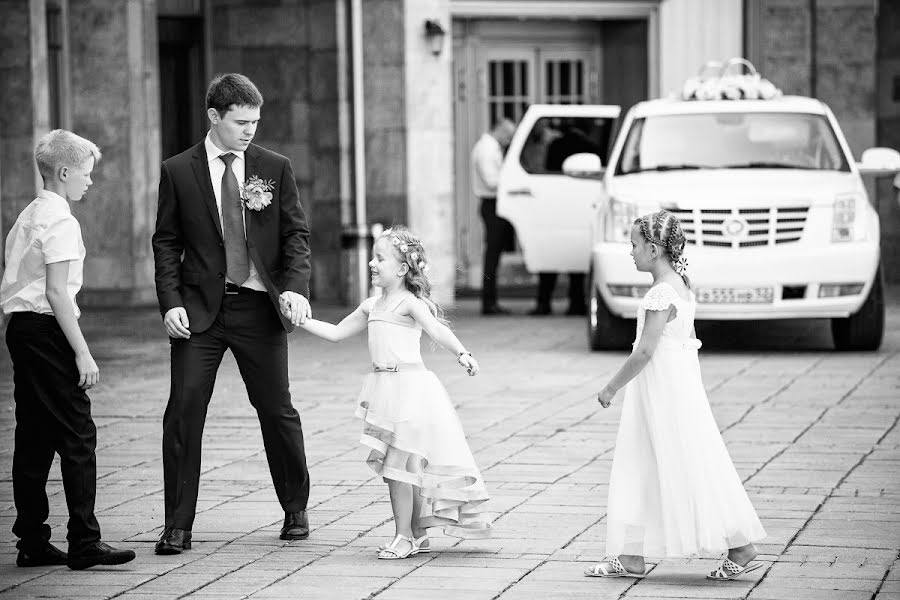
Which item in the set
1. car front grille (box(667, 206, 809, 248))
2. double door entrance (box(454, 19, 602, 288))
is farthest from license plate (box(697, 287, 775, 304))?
double door entrance (box(454, 19, 602, 288))

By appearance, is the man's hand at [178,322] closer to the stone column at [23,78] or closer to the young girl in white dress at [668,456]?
the young girl in white dress at [668,456]

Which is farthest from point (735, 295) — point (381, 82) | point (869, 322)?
point (381, 82)

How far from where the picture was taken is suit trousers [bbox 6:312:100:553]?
6031mm

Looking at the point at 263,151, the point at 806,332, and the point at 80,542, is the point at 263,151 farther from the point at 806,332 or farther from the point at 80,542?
the point at 806,332

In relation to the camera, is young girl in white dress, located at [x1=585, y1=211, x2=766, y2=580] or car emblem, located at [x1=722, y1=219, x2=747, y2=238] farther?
car emblem, located at [x1=722, y1=219, x2=747, y2=238]

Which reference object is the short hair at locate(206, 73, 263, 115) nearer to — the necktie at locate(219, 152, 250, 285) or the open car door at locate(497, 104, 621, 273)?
the necktie at locate(219, 152, 250, 285)

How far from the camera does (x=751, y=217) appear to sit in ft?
40.4

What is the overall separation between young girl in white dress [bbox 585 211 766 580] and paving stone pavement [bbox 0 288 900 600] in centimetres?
13

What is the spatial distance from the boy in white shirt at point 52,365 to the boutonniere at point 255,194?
0.63 m

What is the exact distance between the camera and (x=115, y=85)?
57.9ft

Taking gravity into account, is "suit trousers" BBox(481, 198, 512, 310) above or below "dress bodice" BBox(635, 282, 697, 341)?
below

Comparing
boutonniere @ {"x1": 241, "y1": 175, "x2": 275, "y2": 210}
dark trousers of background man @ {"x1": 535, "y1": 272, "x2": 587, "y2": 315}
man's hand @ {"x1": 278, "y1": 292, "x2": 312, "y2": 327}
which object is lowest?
dark trousers of background man @ {"x1": 535, "y1": 272, "x2": 587, "y2": 315}

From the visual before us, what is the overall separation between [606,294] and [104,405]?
392 centimetres

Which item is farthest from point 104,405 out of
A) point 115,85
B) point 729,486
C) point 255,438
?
point 115,85
